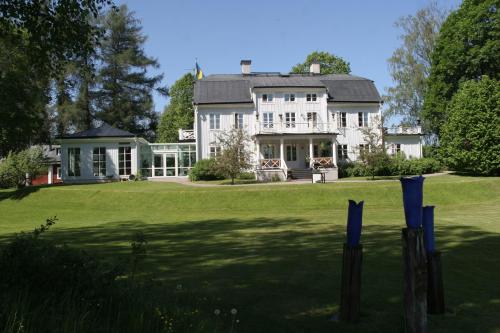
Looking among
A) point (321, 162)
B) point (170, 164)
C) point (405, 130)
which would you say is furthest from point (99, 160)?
point (405, 130)

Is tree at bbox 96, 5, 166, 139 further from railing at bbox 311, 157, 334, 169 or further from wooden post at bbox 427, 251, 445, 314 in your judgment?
wooden post at bbox 427, 251, 445, 314

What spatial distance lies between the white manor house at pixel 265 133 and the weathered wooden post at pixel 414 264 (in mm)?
30909

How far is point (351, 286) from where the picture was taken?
210 inches

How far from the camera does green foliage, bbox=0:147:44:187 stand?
37.2 m

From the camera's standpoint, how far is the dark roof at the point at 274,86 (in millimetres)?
40531

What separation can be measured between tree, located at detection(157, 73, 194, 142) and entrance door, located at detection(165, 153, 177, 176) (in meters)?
24.1

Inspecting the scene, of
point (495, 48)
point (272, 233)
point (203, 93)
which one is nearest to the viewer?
point (272, 233)

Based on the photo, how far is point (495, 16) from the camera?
121ft

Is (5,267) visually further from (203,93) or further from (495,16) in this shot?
(495,16)

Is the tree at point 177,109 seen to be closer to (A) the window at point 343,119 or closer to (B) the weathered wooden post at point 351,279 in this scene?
(A) the window at point 343,119

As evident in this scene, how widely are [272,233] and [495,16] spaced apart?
32858 millimetres

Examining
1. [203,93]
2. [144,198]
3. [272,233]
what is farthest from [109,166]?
[272,233]

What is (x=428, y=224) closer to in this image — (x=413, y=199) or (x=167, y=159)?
(x=413, y=199)

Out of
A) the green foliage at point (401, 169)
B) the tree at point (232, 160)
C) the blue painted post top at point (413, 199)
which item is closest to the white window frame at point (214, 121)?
the tree at point (232, 160)
